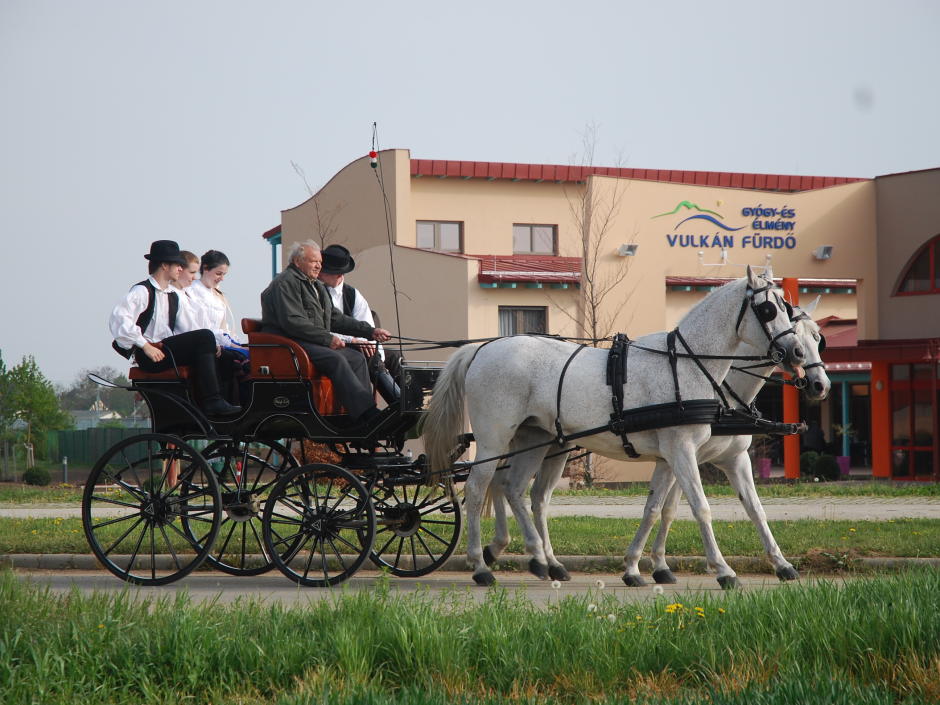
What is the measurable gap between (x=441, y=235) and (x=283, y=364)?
954 inches

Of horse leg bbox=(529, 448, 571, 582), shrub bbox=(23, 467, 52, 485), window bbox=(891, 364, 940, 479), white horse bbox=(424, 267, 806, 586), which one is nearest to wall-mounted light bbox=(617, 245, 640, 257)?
window bbox=(891, 364, 940, 479)

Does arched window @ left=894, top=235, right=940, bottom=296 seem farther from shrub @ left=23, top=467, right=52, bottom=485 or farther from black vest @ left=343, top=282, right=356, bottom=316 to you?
Result: shrub @ left=23, top=467, right=52, bottom=485

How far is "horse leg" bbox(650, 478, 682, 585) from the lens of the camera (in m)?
8.88

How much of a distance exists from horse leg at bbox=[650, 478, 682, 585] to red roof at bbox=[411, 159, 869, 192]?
2192 centimetres

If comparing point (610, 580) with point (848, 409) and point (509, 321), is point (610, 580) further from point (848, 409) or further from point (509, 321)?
point (848, 409)

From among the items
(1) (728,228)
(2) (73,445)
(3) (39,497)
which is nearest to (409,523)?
(3) (39,497)

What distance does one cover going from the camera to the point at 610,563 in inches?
390

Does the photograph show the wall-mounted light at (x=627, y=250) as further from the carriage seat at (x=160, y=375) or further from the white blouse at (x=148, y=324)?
the carriage seat at (x=160, y=375)

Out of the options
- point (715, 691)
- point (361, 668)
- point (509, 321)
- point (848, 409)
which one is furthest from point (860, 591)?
point (848, 409)

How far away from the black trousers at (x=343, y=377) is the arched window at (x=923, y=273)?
71.1 feet

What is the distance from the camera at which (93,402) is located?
350ft

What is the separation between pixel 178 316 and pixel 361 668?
17.0ft

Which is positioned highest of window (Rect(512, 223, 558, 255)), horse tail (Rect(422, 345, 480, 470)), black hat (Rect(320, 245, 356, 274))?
window (Rect(512, 223, 558, 255))

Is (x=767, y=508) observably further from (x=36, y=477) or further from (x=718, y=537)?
(x=36, y=477)
